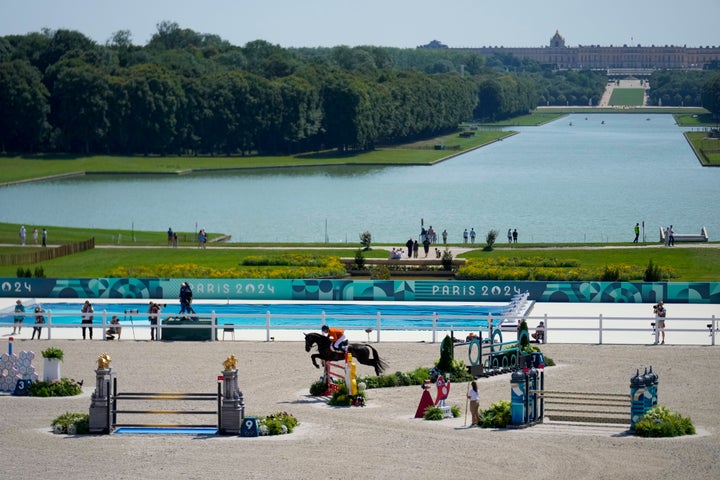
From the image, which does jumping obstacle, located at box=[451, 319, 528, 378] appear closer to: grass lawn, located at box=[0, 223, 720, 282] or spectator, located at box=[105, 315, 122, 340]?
spectator, located at box=[105, 315, 122, 340]

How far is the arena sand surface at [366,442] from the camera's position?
27.5m

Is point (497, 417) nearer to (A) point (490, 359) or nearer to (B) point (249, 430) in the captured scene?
(B) point (249, 430)

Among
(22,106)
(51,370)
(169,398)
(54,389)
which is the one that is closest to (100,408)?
(169,398)

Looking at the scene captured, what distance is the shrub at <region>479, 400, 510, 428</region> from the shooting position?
103ft

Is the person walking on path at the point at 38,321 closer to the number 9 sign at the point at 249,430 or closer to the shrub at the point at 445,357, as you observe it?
the shrub at the point at 445,357

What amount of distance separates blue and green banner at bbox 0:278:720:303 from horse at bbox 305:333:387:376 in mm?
20565

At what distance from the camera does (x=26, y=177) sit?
450 ft

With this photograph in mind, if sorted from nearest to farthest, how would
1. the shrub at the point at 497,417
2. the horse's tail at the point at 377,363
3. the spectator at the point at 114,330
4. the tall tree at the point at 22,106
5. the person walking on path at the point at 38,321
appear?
the shrub at the point at 497,417, the horse's tail at the point at 377,363, the spectator at the point at 114,330, the person walking on path at the point at 38,321, the tall tree at the point at 22,106

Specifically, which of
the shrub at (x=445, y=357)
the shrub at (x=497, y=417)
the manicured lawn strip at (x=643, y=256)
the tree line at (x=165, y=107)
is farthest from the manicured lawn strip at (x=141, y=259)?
the tree line at (x=165, y=107)

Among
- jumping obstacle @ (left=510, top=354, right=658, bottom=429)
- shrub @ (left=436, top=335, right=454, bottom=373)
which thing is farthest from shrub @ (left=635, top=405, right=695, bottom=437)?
shrub @ (left=436, top=335, right=454, bottom=373)

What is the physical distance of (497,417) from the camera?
31500mm

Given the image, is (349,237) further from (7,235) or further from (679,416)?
(679,416)

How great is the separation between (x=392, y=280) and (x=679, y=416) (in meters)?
29.7

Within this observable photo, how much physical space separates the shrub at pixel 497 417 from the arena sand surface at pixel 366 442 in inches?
14.1
